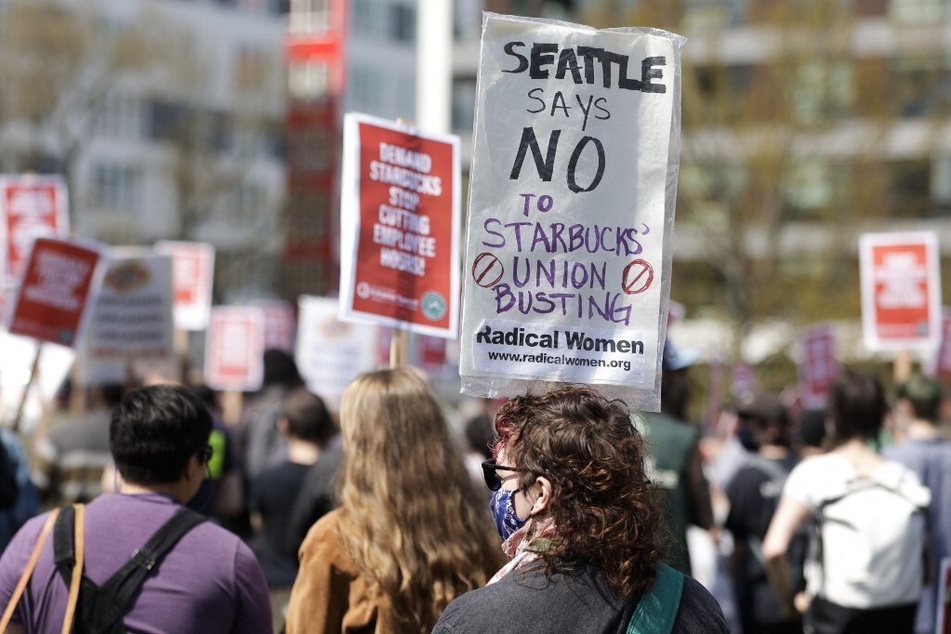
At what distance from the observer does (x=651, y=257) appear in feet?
12.7

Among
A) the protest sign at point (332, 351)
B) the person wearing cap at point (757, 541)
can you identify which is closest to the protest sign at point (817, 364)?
the protest sign at point (332, 351)

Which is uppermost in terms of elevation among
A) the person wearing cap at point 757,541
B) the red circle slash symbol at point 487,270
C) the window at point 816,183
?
the window at point 816,183

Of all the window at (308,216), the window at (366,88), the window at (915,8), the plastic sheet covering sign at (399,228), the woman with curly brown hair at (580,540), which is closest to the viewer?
the woman with curly brown hair at (580,540)

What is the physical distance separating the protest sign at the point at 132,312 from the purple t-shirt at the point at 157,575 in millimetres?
5862

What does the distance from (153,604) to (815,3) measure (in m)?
27.3

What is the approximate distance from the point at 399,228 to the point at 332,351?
291 inches

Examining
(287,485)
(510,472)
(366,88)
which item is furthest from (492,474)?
(366,88)

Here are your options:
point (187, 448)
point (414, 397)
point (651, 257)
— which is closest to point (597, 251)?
point (651, 257)

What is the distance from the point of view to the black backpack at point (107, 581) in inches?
150

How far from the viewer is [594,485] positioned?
116 inches

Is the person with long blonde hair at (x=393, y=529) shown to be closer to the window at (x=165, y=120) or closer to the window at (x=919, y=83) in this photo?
the window at (x=919, y=83)

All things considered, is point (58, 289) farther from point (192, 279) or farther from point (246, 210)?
point (246, 210)

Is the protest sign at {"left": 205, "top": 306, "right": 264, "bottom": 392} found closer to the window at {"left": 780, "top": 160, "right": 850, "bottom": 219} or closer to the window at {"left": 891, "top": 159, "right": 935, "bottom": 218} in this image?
the window at {"left": 780, "top": 160, "right": 850, "bottom": 219}

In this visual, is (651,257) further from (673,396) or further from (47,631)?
(673,396)
